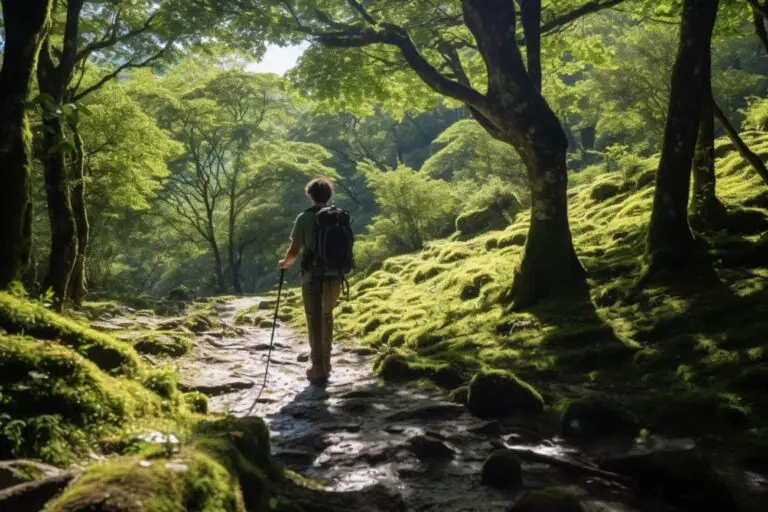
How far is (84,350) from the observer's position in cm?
418

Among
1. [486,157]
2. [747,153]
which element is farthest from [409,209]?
[747,153]

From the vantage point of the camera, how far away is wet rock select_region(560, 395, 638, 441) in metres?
4.97

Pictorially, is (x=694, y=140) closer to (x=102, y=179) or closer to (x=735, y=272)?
(x=735, y=272)

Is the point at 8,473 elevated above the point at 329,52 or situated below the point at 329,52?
below

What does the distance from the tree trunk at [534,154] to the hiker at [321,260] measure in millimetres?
3793

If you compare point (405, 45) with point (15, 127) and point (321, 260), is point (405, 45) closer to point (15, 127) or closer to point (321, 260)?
point (321, 260)

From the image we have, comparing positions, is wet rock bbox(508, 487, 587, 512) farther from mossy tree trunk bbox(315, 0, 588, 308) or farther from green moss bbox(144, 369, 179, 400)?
mossy tree trunk bbox(315, 0, 588, 308)

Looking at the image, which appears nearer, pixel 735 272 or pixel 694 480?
pixel 694 480

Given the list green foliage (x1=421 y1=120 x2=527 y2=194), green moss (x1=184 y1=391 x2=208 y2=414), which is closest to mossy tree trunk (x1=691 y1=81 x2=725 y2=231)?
green moss (x1=184 y1=391 x2=208 y2=414)

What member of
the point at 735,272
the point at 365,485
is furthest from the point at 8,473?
the point at 735,272

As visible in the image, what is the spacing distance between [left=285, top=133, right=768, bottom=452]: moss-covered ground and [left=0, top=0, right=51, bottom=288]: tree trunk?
16.4 feet

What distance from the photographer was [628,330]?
7.48m

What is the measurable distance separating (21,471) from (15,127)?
303cm

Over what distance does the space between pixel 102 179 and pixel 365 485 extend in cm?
1819
